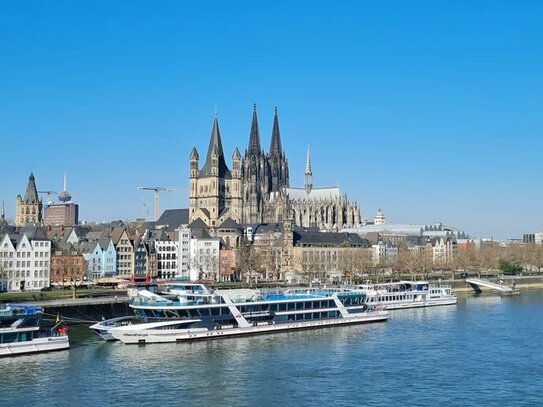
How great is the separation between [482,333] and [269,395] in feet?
111

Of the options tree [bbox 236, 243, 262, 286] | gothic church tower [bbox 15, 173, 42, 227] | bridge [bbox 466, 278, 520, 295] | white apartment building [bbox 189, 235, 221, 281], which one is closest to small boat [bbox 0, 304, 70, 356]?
white apartment building [bbox 189, 235, 221, 281]

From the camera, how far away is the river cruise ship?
68625mm

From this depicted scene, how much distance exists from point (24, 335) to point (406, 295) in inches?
2223

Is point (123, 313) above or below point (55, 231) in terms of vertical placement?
below

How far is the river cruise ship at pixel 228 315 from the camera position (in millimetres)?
68625

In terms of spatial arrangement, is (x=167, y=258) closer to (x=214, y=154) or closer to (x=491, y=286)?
(x=214, y=154)

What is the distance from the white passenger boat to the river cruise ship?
15.6 metres

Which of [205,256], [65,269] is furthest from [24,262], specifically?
[205,256]

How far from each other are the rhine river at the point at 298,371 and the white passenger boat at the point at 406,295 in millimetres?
23351

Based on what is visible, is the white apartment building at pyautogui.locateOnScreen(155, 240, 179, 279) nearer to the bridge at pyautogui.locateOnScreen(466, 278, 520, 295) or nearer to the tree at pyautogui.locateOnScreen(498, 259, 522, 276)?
the bridge at pyautogui.locateOnScreen(466, 278, 520, 295)

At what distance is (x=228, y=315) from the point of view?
73562 millimetres

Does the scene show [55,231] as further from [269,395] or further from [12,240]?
[269,395]

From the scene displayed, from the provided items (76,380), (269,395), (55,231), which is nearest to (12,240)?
(55,231)

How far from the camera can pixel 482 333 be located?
7562 cm
